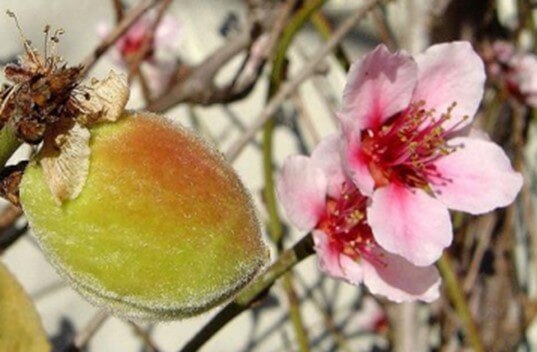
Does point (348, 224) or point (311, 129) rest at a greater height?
point (348, 224)

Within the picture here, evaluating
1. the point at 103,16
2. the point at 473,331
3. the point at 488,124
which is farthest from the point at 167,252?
the point at 488,124

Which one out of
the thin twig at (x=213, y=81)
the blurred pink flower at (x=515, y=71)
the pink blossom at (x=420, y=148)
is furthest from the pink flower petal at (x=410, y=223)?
the blurred pink flower at (x=515, y=71)

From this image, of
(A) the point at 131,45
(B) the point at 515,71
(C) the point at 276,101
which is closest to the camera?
(C) the point at 276,101

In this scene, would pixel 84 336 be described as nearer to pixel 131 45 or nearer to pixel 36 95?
pixel 36 95

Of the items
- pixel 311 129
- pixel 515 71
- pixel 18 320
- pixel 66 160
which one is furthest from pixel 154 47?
pixel 66 160

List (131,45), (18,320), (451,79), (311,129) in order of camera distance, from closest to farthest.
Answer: (18,320) → (451,79) → (131,45) → (311,129)

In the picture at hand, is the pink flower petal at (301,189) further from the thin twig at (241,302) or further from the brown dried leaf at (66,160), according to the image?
the brown dried leaf at (66,160)

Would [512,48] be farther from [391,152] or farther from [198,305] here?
[198,305]
